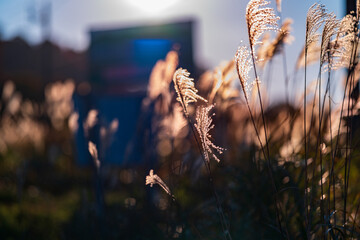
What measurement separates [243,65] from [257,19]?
0.15 m

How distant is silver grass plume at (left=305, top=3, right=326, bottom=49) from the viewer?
1.57 m

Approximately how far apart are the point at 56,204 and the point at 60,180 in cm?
181

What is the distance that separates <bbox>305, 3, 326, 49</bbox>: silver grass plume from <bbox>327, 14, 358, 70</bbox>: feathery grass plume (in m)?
0.08

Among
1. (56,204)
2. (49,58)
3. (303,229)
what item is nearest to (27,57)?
(49,58)

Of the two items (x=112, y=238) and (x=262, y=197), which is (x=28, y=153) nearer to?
(x=112, y=238)

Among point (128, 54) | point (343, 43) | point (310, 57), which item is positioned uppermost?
point (343, 43)

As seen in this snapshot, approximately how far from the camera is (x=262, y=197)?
2.49 m

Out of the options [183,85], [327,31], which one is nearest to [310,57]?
[327,31]

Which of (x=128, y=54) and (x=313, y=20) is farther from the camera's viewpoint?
(x=128, y=54)

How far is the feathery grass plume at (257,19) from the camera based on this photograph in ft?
4.83

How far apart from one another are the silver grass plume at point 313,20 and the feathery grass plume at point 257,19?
116 millimetres

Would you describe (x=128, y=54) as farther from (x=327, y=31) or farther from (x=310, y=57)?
(x=327, y=31)

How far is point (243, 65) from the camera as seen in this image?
153 centimetres

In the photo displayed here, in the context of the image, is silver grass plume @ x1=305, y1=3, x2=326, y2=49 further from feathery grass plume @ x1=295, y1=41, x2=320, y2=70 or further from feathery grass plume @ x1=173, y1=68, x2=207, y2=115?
feathery grass plume @ x1=295, y1=41, x2=320, y2=70
